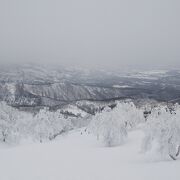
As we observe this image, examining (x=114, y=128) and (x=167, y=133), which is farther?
(x=114, y=128)

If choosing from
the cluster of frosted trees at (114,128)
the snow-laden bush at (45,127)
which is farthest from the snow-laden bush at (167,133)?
the snow-laden bush at (45,127)

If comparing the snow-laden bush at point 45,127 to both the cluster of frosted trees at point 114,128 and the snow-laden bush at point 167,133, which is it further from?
the snow-laden bush at point 167,133

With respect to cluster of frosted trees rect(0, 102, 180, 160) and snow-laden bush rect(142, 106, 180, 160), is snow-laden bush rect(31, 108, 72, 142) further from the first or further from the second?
snow-laden bush rect(142, 106, 180, 160)

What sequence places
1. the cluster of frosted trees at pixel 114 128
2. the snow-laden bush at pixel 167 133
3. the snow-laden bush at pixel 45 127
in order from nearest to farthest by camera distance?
1. the snow-laden bush at pixel 167 133
2. the cluster of frosted trees at pixel 114 128
3. the snow-laden bush at pixel 45 127

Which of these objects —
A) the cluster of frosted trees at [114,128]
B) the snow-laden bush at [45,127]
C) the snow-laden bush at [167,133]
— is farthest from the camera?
the snow-laden bush at [45,127]

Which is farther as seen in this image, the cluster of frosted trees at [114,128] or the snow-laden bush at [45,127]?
the snow-laden bush at [45,127]

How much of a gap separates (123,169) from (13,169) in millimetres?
13760

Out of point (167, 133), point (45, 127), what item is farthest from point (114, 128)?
point (45, 127)

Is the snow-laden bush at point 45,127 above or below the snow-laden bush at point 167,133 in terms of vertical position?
below

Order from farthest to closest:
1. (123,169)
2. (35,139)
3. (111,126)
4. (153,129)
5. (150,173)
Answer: (35,139) → (111,126) → (153,129) → (123,169) → (150,173)

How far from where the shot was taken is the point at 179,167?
37.9 metres

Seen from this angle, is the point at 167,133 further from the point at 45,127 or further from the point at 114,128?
the point at 45,127

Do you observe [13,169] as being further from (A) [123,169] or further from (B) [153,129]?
(B) [153,129]

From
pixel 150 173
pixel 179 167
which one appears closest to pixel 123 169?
pixel 150 173
